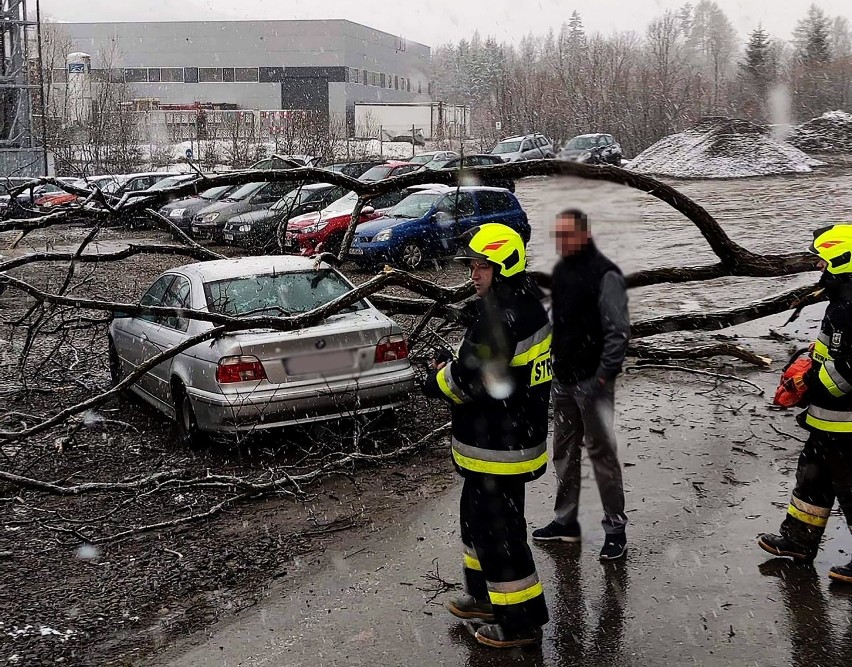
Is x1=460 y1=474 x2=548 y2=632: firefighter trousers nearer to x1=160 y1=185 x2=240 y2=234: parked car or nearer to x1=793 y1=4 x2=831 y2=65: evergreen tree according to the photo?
x1=793 y1=4 x2=831 y2=65: evergreen tree

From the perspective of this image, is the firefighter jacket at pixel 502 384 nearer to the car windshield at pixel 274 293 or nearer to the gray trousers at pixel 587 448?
the gray trousers at pixel 587 448

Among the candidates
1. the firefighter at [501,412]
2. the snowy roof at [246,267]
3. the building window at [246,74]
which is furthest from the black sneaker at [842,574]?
the building window at [246,74]

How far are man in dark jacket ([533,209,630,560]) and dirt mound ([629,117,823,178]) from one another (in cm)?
2730

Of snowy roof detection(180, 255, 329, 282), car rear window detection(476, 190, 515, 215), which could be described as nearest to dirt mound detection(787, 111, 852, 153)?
car rear window detection(476, 190, 515, 215)

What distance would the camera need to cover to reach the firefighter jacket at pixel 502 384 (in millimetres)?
3811

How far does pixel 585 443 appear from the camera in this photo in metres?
4.86

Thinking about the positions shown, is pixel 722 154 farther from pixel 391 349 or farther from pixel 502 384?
pixel 502 384

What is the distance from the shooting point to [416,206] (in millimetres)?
17312

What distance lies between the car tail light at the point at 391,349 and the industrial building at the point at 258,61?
59.0 metres

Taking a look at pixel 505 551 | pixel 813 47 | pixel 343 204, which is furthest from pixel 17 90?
pixel 505 551

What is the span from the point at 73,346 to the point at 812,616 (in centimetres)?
823

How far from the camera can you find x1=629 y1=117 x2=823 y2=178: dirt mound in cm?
3194

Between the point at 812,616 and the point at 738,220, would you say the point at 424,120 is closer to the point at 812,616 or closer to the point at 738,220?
the point at 738,220

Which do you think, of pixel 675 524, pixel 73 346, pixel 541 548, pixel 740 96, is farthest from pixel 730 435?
pixel 740 96
